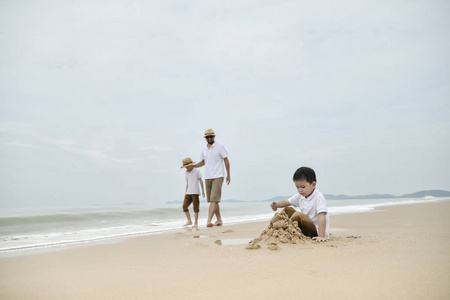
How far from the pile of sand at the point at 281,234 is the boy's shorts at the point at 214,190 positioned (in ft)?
12.1

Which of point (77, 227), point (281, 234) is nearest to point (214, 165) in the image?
point (77, 227)

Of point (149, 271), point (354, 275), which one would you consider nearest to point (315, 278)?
point (354, 275)

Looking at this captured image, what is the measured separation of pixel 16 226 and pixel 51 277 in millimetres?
7488

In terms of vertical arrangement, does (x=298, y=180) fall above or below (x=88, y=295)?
above

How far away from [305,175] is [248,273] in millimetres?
1755

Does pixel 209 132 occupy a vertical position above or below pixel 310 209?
above

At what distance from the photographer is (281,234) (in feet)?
10.7

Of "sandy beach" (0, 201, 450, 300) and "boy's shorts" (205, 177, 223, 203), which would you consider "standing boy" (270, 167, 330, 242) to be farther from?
"boy's shorts" (205, 177, 223, 203)

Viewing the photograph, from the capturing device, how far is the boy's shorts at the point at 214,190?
7148mm

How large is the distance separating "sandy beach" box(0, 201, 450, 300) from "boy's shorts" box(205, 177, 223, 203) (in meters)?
3.99

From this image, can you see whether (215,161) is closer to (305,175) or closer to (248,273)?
(305,175)

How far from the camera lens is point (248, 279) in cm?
195

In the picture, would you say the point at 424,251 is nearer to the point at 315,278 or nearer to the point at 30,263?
the point at 315,278

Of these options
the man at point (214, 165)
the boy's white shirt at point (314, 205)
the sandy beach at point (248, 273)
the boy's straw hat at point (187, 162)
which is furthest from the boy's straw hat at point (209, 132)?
the sandy beach at point (248, 273)
